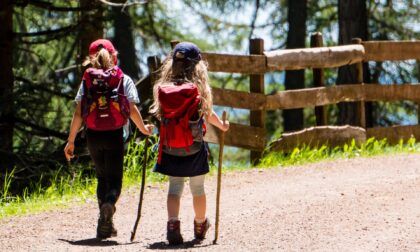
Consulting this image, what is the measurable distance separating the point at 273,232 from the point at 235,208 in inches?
51.5

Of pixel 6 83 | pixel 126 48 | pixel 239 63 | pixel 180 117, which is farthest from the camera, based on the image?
pixel 126 48

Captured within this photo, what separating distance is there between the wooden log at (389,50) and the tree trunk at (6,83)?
492 centimetres

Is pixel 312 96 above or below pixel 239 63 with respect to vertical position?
below

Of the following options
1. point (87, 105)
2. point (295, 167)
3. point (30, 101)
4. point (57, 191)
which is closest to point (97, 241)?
point (87, 105)

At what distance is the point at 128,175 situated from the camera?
10.6 m

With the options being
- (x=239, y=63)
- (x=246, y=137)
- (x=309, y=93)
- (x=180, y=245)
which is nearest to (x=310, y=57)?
(x=309, y=93)

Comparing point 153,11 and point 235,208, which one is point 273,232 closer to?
point 235,208

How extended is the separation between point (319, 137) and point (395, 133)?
1552mm

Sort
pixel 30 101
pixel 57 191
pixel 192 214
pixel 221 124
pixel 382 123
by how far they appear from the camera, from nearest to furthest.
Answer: pixel 221 124, pixel 192 214, pixel 57 191, pixel 30 101, pixel 382 123

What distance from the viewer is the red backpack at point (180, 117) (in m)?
7.07

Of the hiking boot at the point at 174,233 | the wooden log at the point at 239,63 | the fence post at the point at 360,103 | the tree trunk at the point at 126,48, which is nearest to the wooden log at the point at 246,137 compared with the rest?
→ the wooden log at the point at 239,63

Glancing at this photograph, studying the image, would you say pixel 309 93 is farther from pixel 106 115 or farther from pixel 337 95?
pixel 106 115

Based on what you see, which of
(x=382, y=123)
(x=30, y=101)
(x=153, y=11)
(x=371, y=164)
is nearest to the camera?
(x=371, y=164)

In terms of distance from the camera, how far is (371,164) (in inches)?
438
